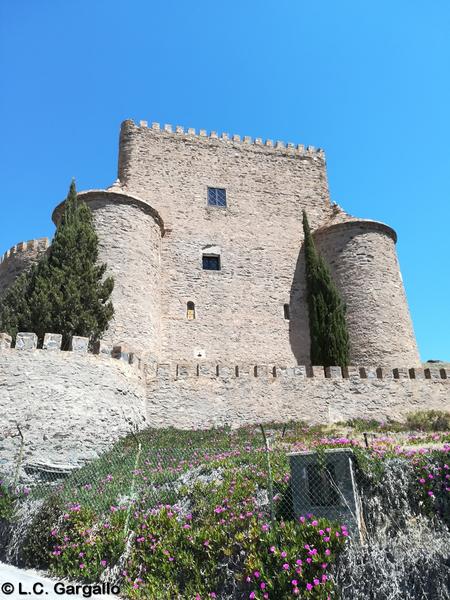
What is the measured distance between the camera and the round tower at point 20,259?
21.6 m

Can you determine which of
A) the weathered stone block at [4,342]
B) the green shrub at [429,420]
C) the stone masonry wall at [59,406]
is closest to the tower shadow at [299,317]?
the green shrub at [429,420]

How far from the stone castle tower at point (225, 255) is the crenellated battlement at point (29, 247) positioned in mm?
61

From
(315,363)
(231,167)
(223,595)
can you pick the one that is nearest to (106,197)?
(231,167)

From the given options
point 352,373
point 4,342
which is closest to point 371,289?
point 352,373

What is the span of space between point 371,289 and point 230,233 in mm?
6809

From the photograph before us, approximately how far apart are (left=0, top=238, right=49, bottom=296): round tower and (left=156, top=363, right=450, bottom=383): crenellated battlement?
9251 millimetres

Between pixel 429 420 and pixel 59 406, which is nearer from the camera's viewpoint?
pixel 59 406

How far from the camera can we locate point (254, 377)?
1611 cm

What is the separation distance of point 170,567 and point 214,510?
1.04m

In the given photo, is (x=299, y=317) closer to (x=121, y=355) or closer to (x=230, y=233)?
(x=230, y=233)

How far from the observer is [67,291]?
611 inches

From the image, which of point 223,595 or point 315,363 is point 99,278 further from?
point 223,595

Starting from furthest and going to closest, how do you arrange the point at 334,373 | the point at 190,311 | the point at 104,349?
1. the point at 190,311
2. the point at 334,373
3. the point at 104,349

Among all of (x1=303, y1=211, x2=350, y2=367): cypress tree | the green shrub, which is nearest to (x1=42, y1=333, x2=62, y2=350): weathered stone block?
(x1=303, y1=211, x2=350, y2=367): cypress tree
